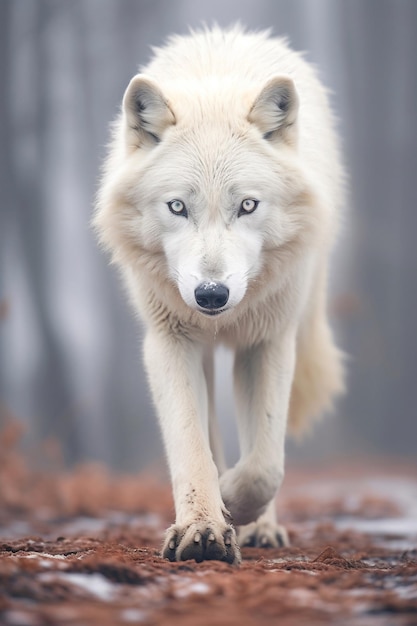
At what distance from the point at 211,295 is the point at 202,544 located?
940mm

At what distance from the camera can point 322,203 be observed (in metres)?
4.13

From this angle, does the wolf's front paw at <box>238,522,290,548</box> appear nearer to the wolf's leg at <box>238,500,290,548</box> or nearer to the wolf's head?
the wolf's leg at <box>238,500,290,548</box>

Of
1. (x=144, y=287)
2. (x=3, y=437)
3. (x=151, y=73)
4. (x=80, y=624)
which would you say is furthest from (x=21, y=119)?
(x=80, y=624)

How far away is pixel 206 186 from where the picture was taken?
3701 mm

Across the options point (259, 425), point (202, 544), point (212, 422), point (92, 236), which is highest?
point (92, 236)

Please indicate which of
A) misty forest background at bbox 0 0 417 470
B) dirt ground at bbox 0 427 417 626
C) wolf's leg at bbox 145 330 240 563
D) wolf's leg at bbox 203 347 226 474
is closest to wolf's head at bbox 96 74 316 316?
wolf's leg at bbox 145 330 240 563

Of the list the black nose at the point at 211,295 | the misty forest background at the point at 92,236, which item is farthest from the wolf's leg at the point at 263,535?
the misty forest background at the point at 92,236

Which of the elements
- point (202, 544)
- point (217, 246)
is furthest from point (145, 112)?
point (202, 544)

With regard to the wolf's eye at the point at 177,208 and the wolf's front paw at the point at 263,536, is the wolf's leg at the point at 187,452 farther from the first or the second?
the wolf's front paw at the point at 263,536

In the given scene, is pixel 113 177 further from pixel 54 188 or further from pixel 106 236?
pixel 54 188

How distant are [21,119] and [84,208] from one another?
156 centimetres

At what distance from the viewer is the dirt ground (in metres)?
2.39

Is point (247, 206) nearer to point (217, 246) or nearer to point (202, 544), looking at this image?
point (217, 246)

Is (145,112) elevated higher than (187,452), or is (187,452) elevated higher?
(145,112)
